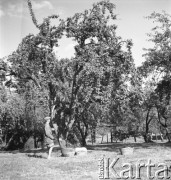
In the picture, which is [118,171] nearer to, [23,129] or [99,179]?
[99,179]

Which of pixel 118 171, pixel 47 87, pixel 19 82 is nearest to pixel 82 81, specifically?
pixel 47 87

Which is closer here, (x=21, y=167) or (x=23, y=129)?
(x=21, y=167)

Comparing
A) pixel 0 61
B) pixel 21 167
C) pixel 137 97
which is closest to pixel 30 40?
pixel 0 61

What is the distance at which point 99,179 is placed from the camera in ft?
34.2

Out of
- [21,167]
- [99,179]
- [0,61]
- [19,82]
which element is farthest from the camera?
[19,82]

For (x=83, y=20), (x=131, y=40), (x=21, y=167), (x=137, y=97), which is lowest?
(x=21, y=167)

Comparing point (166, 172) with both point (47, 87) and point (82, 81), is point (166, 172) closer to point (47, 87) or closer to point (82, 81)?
point (82, 81)

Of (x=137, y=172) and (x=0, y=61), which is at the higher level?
(x=0, y=61)

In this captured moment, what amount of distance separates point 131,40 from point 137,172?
13009 mm

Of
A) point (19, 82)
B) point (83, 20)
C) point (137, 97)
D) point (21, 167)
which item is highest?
point (83, 20)

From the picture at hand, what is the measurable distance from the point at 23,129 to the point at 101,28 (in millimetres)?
18086

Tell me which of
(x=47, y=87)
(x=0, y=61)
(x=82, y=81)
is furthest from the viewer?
(x=47, y=87)

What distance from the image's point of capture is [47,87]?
2425 cm

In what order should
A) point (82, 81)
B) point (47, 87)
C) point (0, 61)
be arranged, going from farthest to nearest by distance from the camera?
point (47, 87) < point (0, 61) < point (82, 81)
